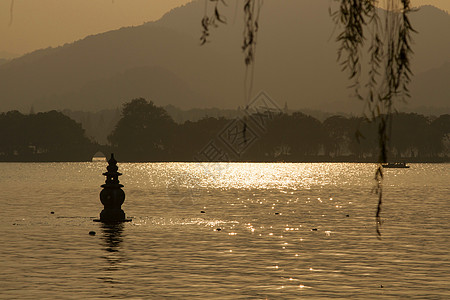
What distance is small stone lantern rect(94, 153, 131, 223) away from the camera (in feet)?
163

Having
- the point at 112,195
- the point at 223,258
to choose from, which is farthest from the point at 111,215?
the point at 223,258

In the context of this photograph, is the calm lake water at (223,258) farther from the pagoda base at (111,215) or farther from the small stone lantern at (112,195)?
the small stone lantern at (112,195)

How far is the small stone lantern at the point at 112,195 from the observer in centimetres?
4981

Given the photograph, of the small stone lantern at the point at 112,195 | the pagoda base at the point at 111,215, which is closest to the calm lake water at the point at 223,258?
the pagoda base at the point at 111,215

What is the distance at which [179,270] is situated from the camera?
35.2m

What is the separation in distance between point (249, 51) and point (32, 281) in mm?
25073

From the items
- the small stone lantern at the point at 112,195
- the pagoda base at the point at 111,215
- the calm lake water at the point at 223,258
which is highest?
the small stone lantern at the point at 112,195

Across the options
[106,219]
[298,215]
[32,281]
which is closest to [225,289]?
[32,281]

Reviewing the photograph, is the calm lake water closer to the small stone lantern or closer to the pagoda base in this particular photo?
the pagoda base

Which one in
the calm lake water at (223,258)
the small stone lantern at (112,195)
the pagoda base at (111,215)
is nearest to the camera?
the calm lake water at (223,258)

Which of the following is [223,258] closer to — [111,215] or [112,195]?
[112,195]

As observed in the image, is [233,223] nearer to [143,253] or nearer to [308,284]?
[143,253]

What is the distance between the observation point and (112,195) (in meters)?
51.8

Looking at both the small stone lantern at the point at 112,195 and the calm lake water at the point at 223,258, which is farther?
the small stone lantern at the point at 112,195
